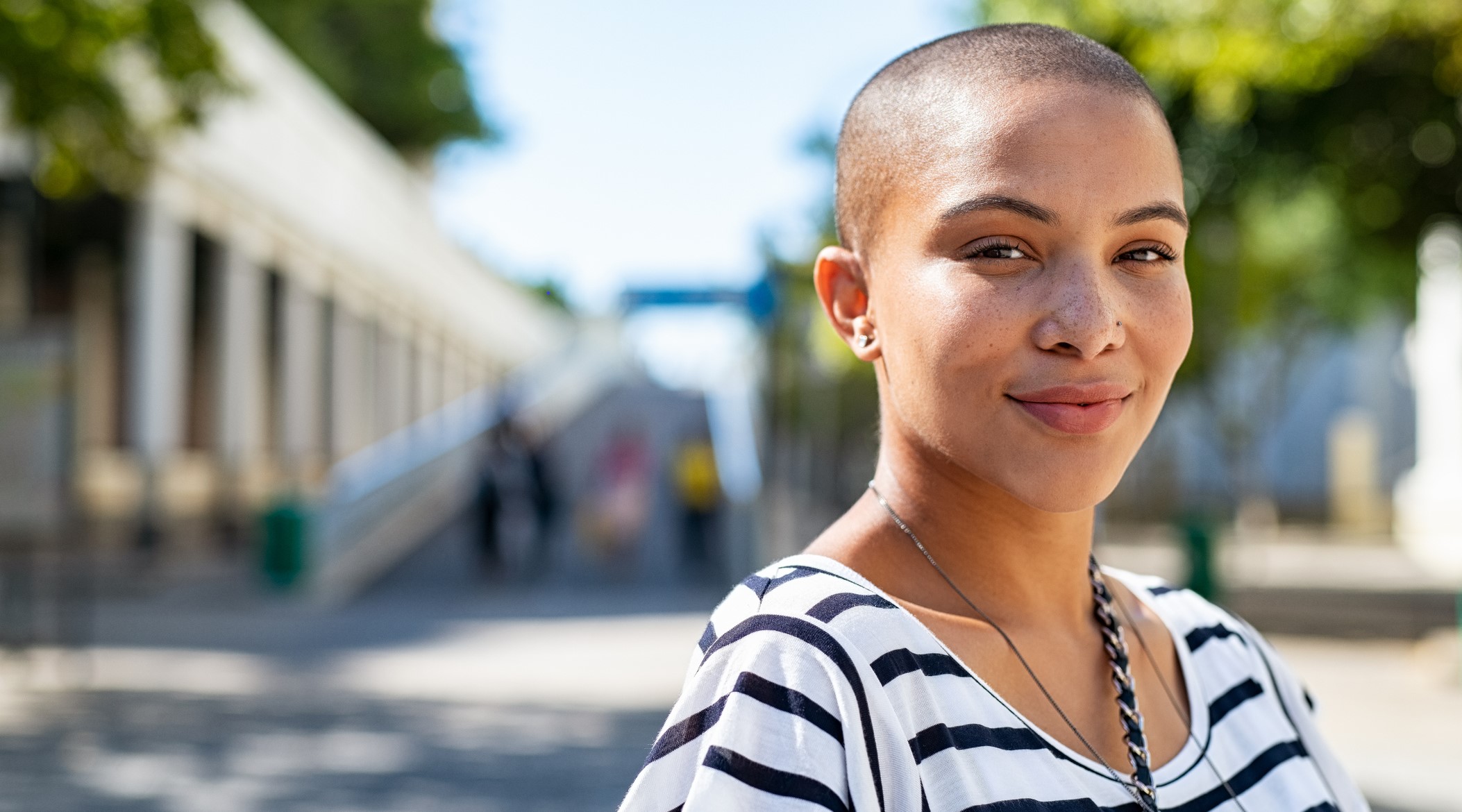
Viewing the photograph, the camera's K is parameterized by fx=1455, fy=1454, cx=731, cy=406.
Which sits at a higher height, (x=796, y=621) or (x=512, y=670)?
(x=512, y=670)

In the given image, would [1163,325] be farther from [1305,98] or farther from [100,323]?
[100,323]

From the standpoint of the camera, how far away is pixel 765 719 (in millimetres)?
1109

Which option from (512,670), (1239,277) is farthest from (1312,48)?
(1239,277)

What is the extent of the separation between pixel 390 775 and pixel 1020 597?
581cm

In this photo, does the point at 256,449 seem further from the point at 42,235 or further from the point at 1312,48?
the point at 1312,48

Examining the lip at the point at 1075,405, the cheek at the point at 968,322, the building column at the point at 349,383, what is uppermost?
the building column at the point at 349,383

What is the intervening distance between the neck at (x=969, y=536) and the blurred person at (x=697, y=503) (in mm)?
15120

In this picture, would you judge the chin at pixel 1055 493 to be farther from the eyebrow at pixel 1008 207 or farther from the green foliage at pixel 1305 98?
the green foliage at pixel 1305 98

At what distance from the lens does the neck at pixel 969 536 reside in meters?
1.35

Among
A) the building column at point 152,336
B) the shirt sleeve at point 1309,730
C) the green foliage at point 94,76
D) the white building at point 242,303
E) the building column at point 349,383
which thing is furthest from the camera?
the building column at point 349,383

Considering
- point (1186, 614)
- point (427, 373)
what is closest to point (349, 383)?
point (427, 373)

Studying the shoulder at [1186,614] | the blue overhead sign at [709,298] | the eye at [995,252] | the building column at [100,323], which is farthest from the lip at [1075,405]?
the building column at [100,323]

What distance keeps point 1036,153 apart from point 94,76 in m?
10.7

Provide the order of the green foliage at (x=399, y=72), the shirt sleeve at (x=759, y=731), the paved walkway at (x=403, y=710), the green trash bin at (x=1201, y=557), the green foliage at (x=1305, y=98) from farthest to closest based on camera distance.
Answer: the green foliage at (x=399, y=72) < the green trash bin at (x=1201, y=557) < the green foliage at (x=1305, y=98) < the paved walkway at (x=403, y=710) < the shirt sleeve at (x=759, y=731)
